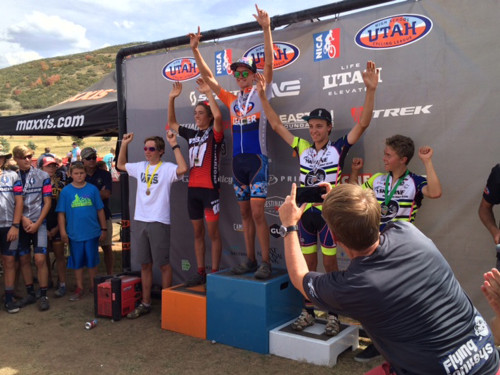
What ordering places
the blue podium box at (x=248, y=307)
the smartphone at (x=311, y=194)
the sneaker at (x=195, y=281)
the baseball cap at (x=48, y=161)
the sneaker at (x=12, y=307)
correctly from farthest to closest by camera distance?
the baseball cap at (x=48, y=161)
the sneaker at (x=12, y=307)
the sneaker at (x=195, y=281)
the blue podium box at (x=248, y=307)
the smartphone at (x=311, y=194)

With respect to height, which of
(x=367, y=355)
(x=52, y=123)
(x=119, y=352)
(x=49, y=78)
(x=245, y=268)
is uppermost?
(x=49, y=78)

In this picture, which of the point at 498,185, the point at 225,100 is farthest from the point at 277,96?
the point at 498,185

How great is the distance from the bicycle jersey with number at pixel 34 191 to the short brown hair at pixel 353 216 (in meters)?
4.43

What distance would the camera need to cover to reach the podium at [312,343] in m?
3.38

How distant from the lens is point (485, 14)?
3.49 m

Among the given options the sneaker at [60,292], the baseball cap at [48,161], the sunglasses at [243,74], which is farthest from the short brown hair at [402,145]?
the baseball cap at [48,161]

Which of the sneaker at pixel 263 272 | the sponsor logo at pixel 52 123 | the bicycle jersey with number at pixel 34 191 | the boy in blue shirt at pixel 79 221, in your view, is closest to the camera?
the sneaker at pixel 263 272

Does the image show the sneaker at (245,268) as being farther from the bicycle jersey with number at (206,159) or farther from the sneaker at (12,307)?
the sneaker at (12,307)

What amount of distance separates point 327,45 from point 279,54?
1.74 feet

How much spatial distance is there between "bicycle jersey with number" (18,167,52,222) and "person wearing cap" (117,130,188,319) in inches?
49.7

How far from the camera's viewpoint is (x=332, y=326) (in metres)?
3.57

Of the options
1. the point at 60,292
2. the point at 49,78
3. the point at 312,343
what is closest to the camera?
the point at 312,343

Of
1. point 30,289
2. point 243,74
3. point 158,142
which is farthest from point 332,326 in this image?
point 30,289

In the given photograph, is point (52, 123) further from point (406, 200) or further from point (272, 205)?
point (406, 200)
